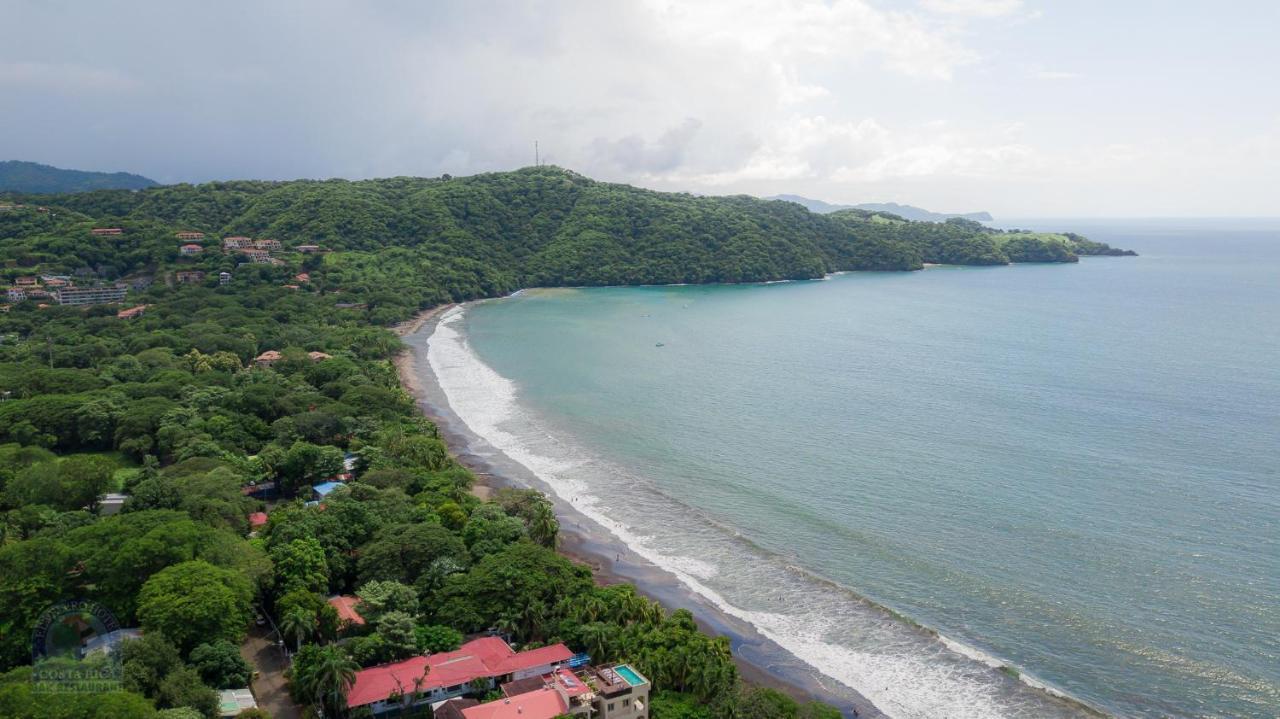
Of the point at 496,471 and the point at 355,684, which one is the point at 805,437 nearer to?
the point at 496,471

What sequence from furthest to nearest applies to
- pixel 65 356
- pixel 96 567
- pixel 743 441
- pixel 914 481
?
pixel 65 356, pixel 743 441, pixel 914 481, pixel 96 567

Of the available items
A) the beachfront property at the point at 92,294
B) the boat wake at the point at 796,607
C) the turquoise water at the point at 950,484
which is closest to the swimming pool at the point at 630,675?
the boat wake at the point at 796,607

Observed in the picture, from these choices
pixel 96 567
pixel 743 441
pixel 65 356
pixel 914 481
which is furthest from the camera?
pixel 65 356

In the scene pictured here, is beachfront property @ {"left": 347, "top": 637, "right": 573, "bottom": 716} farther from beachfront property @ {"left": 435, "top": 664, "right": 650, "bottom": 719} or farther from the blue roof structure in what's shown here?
the blue roof structure

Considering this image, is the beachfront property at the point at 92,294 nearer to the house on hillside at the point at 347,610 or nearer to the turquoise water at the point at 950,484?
the turquoise water at the point at 950,484

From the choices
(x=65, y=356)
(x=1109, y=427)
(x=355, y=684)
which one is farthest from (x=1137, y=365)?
(x=65, y=356)

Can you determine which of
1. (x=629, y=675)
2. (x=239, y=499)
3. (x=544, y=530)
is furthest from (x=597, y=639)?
(x=239, y=499)

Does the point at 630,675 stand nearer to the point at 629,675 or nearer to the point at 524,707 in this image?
the point at 629,675
